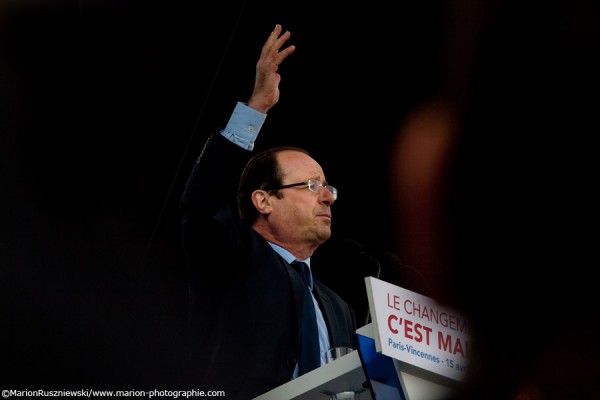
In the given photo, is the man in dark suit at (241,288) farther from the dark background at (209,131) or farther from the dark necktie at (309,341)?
the dark background at (209,131)

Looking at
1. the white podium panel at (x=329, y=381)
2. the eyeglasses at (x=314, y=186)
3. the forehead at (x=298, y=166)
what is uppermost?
the forehead at (x=298, y=166)

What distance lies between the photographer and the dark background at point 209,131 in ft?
7.67

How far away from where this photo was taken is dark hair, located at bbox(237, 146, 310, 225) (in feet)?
9.50

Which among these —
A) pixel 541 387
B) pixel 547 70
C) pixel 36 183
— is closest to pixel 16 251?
pixel 36 183

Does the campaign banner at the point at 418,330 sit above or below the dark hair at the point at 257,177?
above

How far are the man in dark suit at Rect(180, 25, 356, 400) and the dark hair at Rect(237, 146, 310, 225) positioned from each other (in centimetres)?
22

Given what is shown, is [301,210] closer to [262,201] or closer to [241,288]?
[262,201]

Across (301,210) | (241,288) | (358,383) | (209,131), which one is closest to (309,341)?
(241,288)

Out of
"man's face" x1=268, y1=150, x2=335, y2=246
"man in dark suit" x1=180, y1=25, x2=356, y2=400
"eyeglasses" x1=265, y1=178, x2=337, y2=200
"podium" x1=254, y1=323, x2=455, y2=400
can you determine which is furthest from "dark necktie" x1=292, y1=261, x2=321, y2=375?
"podium" x1=254, y1=323, x2=455, y2=400

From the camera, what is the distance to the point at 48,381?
2.37m

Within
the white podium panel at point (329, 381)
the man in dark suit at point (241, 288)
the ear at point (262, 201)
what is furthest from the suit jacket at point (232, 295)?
the white podium panel at point (329, 381)

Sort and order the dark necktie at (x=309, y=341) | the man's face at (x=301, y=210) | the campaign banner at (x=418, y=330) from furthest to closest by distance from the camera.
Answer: the man's face at (x=301, y=210)
the dark necktie at (x=309, y=341)
the campaign banner at (x=418, y=330)

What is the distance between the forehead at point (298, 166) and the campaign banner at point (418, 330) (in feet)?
3.93

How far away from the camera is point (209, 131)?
302cm
